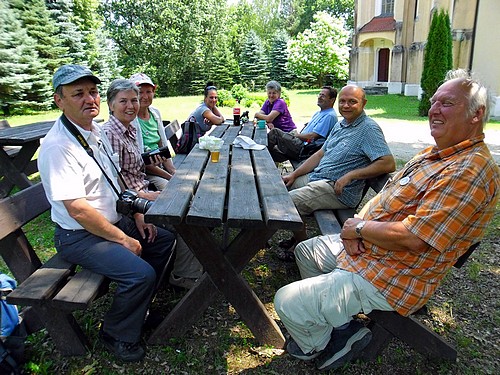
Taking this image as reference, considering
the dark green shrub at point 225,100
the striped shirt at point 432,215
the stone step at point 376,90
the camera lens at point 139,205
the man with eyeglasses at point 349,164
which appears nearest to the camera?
the striped shirt at point 432,215

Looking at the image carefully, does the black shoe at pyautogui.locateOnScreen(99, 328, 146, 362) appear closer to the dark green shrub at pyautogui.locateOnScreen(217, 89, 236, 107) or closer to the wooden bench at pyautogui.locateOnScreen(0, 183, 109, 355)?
the wooden bench at pyautogui.locateOnScreen(0, 183, 109, 355)

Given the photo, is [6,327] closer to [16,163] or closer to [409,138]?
[16,163]

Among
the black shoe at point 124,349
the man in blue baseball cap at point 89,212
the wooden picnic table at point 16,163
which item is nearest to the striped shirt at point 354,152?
the man in blue baseball cap at point 89,212

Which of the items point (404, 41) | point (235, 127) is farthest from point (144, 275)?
point (404, 41)

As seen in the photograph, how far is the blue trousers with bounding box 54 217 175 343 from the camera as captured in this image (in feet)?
7.30

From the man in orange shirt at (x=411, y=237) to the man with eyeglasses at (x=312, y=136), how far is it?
2.59 m

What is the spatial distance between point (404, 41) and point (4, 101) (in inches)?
871

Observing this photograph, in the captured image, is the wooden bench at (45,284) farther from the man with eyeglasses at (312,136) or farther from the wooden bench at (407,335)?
the man with eyeglasses at (312,136)

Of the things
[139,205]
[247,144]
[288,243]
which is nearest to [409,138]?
[247,144]

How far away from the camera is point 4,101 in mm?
14766

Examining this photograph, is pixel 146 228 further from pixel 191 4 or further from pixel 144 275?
pixel 191 4

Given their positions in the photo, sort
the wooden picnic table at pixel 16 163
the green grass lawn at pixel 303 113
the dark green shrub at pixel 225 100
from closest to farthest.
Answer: the wooden picnic table at pixel 16 163
the green grass lawn at pixel 303 113
the dark green shrub at pixel 225 100

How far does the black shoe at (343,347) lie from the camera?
224 cm

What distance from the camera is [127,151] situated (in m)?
3.15
